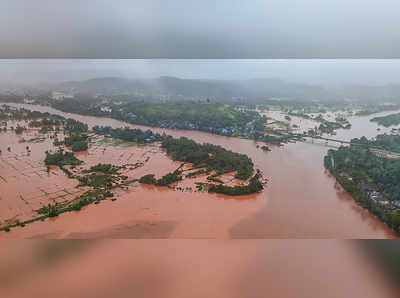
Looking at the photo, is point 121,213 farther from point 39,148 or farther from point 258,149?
point 258,149

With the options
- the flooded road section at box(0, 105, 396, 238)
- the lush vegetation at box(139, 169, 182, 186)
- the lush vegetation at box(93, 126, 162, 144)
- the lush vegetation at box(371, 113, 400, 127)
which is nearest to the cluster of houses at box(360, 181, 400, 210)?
the flooded road section at box(0, 105, 396, 238)

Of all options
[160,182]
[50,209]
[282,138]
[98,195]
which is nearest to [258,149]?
[282,138]

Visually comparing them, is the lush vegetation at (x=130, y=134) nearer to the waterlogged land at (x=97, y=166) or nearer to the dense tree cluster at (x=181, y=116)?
the waterlogged land at (x=97, y=166)

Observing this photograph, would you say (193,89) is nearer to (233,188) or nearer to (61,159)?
(61,159)

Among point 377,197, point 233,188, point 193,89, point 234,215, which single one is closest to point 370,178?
point 377,197

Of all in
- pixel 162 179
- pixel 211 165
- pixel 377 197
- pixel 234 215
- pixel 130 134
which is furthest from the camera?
pixel 130 134

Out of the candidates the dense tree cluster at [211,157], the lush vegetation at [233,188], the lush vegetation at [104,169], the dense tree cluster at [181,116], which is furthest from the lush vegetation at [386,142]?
the lush vegetation at [104,169]
